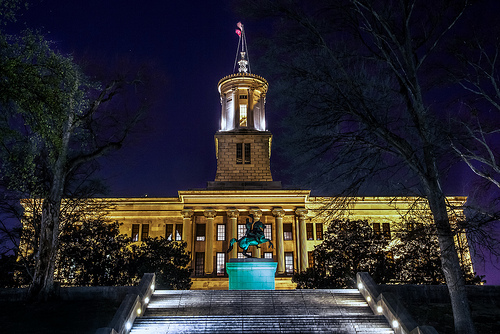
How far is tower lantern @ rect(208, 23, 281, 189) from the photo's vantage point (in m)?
48.8

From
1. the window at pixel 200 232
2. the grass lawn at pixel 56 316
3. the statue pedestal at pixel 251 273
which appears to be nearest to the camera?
the grass lawn at pixel 56 316

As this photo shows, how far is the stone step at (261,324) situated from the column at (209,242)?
28.4 metres

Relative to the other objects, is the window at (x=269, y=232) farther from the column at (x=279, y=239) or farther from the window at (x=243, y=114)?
the window at (x=243, y=114)

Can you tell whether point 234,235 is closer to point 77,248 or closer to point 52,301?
point 77,248

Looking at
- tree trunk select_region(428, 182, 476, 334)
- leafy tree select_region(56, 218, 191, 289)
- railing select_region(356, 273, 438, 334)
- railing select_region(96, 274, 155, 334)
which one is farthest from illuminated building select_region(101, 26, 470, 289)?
tree trunk select_region(428, 182, 476, 334)

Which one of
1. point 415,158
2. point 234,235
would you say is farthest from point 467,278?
point 234,235

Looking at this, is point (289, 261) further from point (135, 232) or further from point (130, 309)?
point (130, 309)

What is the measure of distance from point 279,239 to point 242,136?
13.9m

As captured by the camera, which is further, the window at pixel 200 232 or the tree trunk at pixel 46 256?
the window at pixel 200 232

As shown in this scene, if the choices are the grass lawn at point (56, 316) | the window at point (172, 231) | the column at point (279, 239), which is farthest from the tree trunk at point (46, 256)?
the window at point (172, 231)

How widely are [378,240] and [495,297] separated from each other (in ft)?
39.4

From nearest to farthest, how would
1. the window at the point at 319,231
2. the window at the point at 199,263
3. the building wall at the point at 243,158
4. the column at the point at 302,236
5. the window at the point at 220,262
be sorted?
the column at the point at 302,236
the window at the point at 220,262
the window at the point at 199,263
the window at the point at 319,231
the building wall at the point at 243,158

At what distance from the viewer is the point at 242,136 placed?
1989 inches

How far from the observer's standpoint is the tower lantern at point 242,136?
48.8 metres
